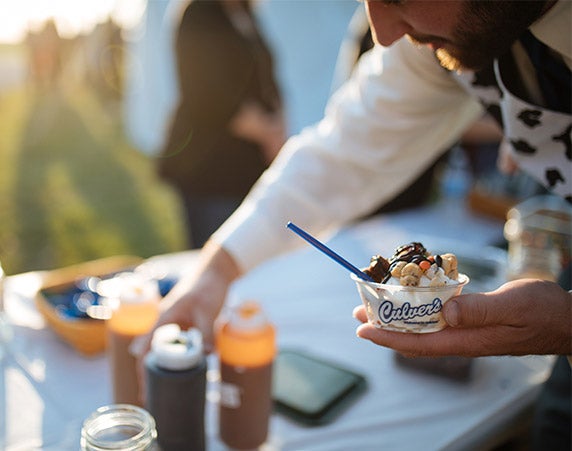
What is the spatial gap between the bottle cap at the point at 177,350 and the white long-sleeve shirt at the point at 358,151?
35 cm

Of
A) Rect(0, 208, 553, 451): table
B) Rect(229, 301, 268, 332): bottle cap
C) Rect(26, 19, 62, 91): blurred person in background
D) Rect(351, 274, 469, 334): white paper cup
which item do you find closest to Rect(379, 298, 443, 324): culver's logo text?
Rect(351, 274, 469, 334): white paper cup

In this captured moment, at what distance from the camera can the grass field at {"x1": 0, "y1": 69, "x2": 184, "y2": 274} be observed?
4.27 metres

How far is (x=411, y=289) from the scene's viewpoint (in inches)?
26.9

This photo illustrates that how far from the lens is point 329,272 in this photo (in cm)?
171

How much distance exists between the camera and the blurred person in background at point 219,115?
2.32 metres

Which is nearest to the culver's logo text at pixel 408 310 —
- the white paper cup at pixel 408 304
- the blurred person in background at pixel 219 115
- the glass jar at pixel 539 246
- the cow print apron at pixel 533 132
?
the white paper cup at pixel 408 304

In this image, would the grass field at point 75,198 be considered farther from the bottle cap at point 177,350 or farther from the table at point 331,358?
the bottle cap at point 177,350

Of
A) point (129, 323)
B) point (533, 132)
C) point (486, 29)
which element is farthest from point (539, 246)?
point (129, 323)

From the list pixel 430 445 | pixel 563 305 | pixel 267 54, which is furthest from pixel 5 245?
pixel 563 305

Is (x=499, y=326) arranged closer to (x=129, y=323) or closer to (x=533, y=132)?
(x=533, y=132)

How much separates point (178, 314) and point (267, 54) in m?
1.82

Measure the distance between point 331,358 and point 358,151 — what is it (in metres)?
0.46

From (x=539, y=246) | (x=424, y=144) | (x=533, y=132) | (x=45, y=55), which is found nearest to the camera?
(x=533, y=132)

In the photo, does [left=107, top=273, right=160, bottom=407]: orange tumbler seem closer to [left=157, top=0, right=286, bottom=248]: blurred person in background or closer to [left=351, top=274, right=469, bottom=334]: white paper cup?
[left=351, top=274, right=469, bottom=334]: white paper cup
